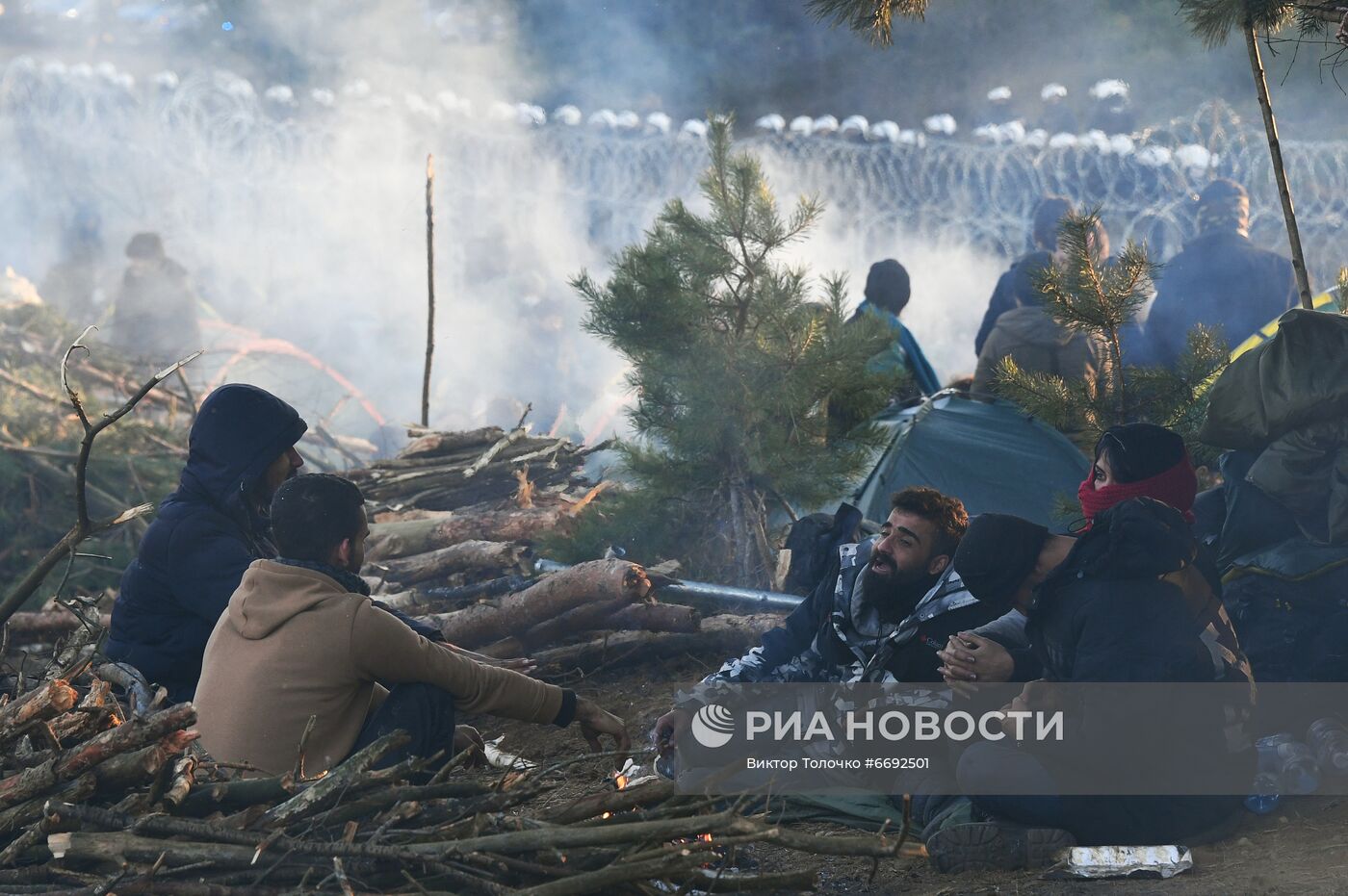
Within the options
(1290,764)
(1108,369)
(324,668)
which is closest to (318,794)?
(324,668)

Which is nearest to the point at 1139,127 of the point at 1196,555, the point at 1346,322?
the point at 1346,322

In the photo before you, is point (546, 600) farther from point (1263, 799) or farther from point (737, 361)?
point (1263, 799)

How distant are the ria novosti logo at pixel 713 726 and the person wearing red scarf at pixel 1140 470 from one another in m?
1.33

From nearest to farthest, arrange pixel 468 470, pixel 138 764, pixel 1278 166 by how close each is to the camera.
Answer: pixel 138 764 → pixel 1278 166 → pixel 468 470

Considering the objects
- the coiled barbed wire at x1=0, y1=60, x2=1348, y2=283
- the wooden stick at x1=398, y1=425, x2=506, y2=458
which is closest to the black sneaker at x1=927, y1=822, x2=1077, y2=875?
the wooden stick at x1=398, y1=425, x2=506, y2=458

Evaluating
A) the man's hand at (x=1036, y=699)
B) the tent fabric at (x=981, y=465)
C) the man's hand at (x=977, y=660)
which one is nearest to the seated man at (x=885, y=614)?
the man's hand at (x=977, y=660)

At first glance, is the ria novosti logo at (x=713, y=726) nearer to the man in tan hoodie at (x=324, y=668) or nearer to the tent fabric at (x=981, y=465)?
the man in tan hoodie at (x=324, y=668)

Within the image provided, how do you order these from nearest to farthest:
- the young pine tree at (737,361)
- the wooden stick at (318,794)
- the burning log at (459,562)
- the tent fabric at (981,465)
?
the wooden stick at (318,794) → the young pine tree at (737,361) → the tent fabric at (981,465) → the burning log at (459,562)

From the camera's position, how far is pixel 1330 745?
3.79 meters

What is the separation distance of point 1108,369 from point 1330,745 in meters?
1.90

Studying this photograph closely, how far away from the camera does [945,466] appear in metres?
6.60

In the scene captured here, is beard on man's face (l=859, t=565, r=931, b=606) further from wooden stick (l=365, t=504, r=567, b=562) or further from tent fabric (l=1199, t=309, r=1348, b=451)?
wooden stick (l=365, t=504, r=567, b=562)

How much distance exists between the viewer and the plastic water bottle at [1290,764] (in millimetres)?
3693

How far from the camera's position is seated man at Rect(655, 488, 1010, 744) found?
3896 millimetres
